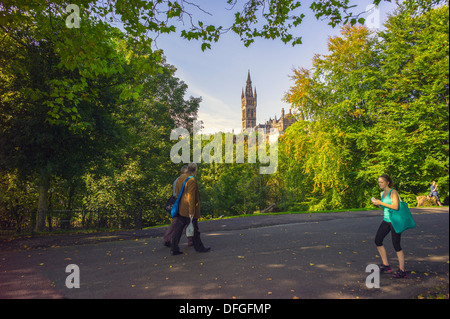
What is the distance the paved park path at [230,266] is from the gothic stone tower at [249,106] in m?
154

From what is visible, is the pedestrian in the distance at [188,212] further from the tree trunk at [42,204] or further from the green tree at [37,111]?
the tree trunk at [42,204]

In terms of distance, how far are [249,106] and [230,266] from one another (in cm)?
16121

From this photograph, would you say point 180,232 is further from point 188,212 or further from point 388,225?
point 388,225

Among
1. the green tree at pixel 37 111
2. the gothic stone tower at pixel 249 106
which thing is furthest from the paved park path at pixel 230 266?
the gothic stone tower at pixel 249 106

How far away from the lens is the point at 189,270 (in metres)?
5.49

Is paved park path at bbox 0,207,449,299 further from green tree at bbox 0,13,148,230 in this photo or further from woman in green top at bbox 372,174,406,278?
green tree at bbox 0,13,148,230

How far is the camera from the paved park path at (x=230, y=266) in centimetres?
442

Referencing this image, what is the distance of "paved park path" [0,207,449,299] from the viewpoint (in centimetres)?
442

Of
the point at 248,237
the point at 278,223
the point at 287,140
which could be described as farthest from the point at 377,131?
the point at 248,237

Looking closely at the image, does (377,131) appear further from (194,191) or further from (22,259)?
(22,259)

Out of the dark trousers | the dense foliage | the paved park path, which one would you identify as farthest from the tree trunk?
the dark trousers

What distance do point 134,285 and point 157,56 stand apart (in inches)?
223

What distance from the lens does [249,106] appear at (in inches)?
6407
